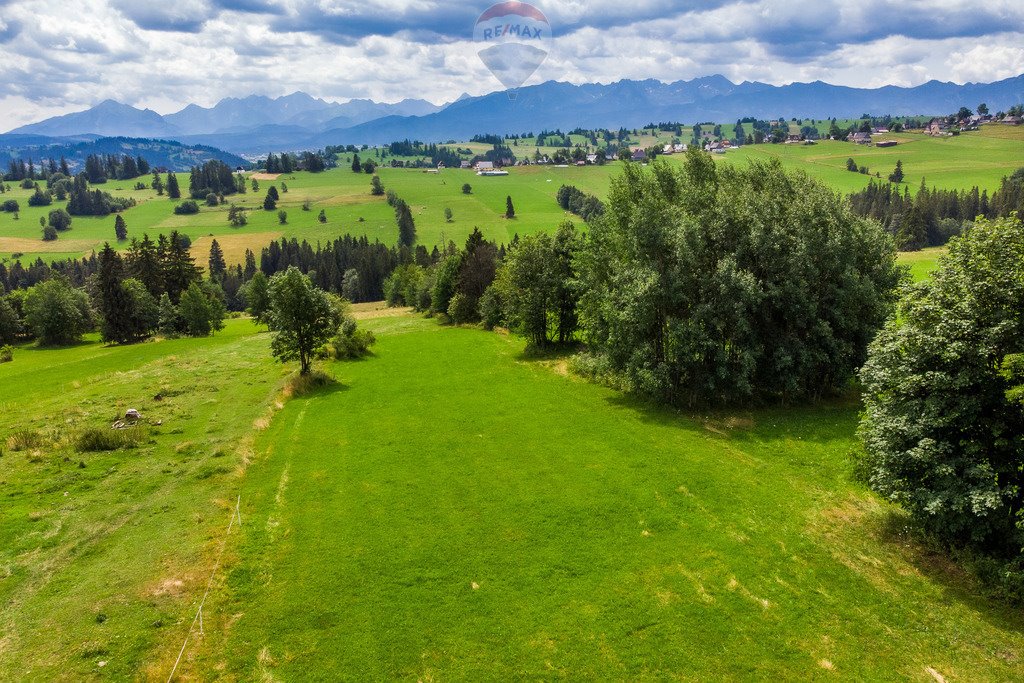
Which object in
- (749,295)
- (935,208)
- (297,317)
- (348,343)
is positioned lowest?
(348,343)

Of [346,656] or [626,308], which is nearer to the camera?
[346,656]

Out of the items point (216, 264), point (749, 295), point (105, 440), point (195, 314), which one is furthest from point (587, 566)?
point (216, 264)

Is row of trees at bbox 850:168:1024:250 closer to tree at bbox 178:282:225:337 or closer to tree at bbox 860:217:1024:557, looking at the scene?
tree at bbox 860:217:1024:557

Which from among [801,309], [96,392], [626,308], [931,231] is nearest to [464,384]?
[626,308]

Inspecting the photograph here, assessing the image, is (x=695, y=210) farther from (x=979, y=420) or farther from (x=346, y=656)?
(x=346, y=656)

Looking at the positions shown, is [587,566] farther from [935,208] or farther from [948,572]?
[935,208]
